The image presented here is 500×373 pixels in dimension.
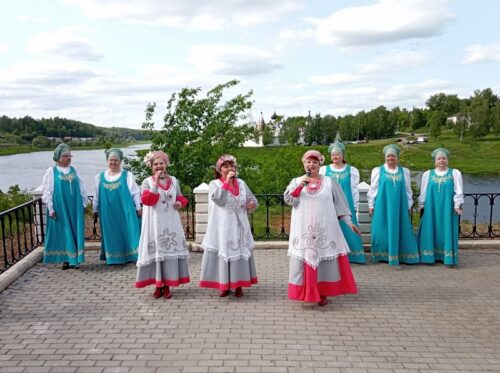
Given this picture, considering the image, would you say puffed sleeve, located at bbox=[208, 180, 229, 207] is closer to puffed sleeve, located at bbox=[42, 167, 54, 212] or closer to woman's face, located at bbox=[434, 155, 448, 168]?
puffed sleeve, located at bbox=[42, 167, 54, 212]

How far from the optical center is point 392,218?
6.47 m

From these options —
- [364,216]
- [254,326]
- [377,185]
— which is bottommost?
[254,326]

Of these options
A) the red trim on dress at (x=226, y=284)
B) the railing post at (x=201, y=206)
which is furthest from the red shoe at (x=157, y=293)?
the railing post at (x=201, y=206)

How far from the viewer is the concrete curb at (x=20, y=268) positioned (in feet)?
19.0

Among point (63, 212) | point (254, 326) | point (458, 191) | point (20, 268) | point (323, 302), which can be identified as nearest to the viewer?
point (254, 326)

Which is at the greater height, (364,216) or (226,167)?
(226,167)

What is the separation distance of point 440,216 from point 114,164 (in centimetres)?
481

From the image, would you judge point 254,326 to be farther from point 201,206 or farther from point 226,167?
point 201,206

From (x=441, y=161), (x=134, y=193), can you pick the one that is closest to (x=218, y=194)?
(x=134, y=193)

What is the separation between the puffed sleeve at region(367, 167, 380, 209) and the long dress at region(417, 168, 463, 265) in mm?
686

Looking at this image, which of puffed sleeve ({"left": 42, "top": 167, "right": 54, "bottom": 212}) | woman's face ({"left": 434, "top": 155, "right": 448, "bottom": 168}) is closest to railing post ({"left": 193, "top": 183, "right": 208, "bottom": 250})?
puffed sleeve ({"left": 42, "top": 167, "right": 54, "bottom": 212})

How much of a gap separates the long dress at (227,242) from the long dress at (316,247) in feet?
1.91

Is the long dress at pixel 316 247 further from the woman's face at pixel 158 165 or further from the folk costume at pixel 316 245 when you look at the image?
the woman's face at pixel 158 165

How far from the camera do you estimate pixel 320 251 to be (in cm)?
497
